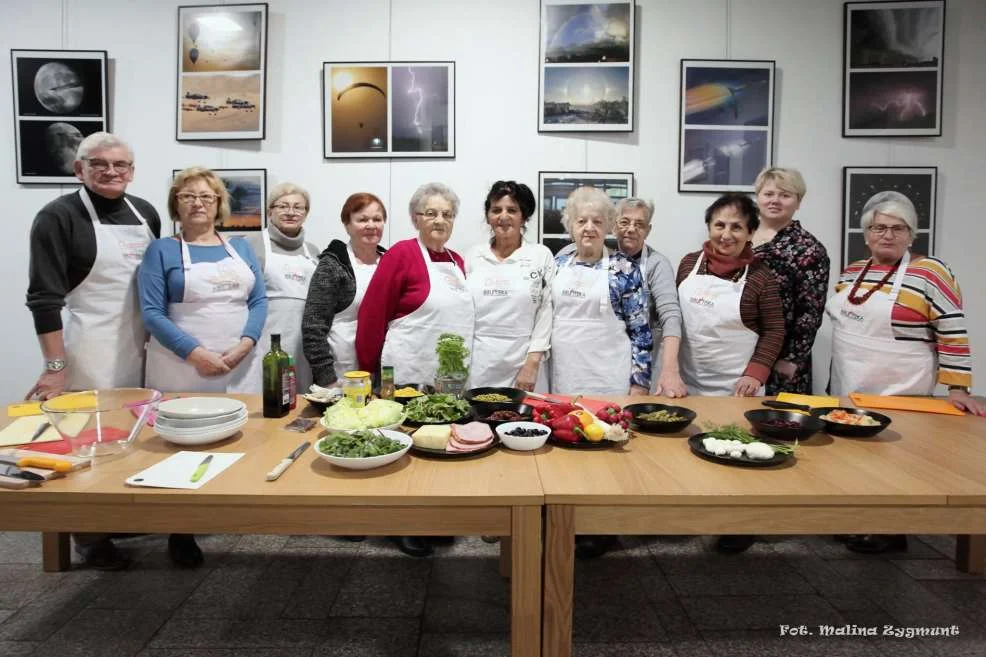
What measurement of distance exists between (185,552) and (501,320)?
5.79 ft

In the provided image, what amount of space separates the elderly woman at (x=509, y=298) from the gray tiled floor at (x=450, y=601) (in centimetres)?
88

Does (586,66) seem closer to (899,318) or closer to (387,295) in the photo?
(387,295)

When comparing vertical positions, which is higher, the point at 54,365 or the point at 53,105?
the point at 53,105

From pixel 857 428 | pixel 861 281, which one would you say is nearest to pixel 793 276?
pixel 861 281

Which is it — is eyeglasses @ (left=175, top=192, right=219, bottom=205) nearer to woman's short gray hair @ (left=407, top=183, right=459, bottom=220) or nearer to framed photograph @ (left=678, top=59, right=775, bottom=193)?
woman's short gray hair @ (left=407, top=183, right=459, bottom=220)

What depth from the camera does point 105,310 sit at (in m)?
2.71

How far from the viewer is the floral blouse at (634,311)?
2.79 metres

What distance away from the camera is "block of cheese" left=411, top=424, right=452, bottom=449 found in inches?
65.0

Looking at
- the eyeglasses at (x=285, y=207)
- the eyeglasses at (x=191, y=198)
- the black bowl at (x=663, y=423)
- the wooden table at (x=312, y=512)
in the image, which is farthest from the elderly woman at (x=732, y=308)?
the eyeglasses at (x=191, y=198)

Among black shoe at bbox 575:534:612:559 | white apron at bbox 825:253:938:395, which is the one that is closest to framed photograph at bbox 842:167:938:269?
white apron at bbox 825:253:938:395

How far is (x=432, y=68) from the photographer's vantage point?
3660mm

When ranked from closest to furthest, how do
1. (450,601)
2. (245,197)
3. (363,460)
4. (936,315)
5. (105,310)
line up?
(363,460) → (450,601) → (936,315) → (105,310) → (245,197)

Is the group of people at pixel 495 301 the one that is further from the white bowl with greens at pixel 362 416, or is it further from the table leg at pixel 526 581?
the table leg at pixel 526 581

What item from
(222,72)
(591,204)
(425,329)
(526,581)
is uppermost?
(222,72)
